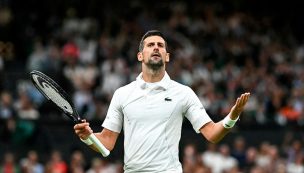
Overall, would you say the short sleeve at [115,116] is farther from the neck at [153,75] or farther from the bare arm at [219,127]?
the bare arm at [219,127]

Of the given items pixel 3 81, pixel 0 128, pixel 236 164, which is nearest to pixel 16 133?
pixel 0 128

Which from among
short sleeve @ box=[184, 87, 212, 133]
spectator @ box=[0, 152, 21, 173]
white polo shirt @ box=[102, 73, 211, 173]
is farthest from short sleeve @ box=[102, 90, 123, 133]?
spectator @ box=[0, 152, 21, 173]

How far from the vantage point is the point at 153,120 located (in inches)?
353

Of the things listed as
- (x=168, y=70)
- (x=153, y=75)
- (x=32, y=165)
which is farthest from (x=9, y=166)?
(x=153, y=75)

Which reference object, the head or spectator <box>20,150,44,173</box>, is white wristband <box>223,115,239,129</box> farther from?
spectator <box>20,150,44,173</box>

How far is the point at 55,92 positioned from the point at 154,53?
3.32 ft

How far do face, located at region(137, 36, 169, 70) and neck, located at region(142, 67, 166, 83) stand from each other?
43 millimetres

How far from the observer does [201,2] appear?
88.6 feet

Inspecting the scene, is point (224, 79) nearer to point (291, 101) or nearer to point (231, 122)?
point (291, 101)

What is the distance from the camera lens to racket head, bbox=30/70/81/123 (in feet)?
29.5

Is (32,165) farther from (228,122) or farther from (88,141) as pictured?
(228,122)

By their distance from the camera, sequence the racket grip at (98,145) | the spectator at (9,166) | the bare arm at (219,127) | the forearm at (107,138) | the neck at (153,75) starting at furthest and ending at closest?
the spectator at (9,166)
the forearm at (107,138)
the neck at (153,75)
the racket grip at (98,145)
the bare arm at (219,127)

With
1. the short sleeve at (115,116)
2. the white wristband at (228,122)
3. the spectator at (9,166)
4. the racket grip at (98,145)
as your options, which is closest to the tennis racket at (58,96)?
the racket grip at (98,145)

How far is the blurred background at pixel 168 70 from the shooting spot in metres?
18.6
